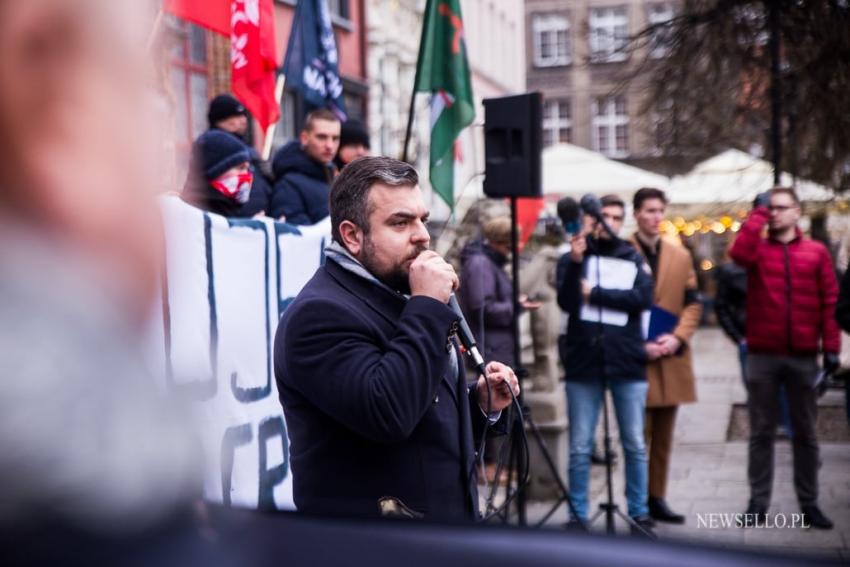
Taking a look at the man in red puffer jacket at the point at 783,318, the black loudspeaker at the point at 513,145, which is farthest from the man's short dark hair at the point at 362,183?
the man in red puffer jacket at the point at 783,318

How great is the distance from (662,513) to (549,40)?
42.7m

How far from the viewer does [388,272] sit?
2.94 metres

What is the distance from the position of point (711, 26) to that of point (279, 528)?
1061 cm

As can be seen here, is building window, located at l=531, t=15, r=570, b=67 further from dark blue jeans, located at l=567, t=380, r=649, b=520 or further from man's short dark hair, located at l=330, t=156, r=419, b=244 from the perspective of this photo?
man's short dark hair, located at l=330, t=156, r=419, b=244

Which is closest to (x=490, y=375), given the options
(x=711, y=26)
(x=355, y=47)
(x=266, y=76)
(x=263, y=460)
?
(x=263, y=460)

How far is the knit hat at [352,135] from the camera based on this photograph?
6938 millimetres

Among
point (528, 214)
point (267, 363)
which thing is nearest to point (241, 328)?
A: point (267, 363)

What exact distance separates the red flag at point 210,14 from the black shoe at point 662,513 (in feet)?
12.5

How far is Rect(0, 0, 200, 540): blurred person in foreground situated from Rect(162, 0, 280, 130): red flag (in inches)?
229

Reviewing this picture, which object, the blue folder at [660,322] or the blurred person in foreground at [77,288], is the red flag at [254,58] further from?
the blurred person in foreground at [77,288]

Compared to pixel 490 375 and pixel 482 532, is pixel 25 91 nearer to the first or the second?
pixel 482 532

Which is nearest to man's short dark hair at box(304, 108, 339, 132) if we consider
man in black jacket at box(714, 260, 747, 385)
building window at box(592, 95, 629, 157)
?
man in black jacket at box(714, 260, 747, 385)

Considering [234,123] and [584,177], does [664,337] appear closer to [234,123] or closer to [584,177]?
[234,123]

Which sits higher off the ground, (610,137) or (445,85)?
(610,137)
